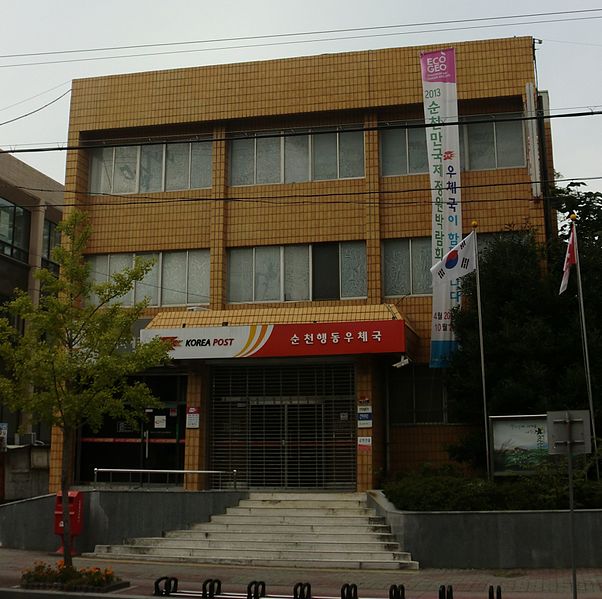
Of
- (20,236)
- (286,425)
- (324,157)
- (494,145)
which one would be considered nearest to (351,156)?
(324,157)

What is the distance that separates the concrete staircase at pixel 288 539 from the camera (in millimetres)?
14773

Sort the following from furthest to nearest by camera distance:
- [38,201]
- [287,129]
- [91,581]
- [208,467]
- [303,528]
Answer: [38,201] < [287,129] < [208,467] < [303,528] < [91,581]

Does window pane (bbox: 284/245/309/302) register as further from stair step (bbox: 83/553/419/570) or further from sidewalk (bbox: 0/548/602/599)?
sidewalk (bbox: 0/548/602/599)

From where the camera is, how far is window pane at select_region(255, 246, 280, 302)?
68.2ft

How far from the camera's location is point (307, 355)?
702 inches

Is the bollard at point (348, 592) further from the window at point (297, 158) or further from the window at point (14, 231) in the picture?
the window at point (14, 231)

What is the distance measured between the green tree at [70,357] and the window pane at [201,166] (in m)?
8.22

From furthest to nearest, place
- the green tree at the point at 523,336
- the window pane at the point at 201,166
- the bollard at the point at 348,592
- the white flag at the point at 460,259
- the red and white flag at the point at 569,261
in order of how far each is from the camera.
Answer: the window pane at the point at 201,166 → the white flag at the point at 460,259 → the green tree at the point at 523,336 → the red and white flag at the point at 569,261 → the bollard at the point at 348,592

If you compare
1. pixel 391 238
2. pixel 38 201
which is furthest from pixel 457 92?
Answer: pixel 38 201

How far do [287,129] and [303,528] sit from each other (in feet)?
35.5

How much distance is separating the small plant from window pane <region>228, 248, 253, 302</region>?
32.7 feet

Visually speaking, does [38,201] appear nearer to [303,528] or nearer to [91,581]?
[303,528]

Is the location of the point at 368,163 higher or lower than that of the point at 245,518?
higher

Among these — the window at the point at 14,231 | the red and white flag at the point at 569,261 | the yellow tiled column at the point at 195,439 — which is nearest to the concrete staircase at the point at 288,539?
the yellow tiled column at the point at 195,439
